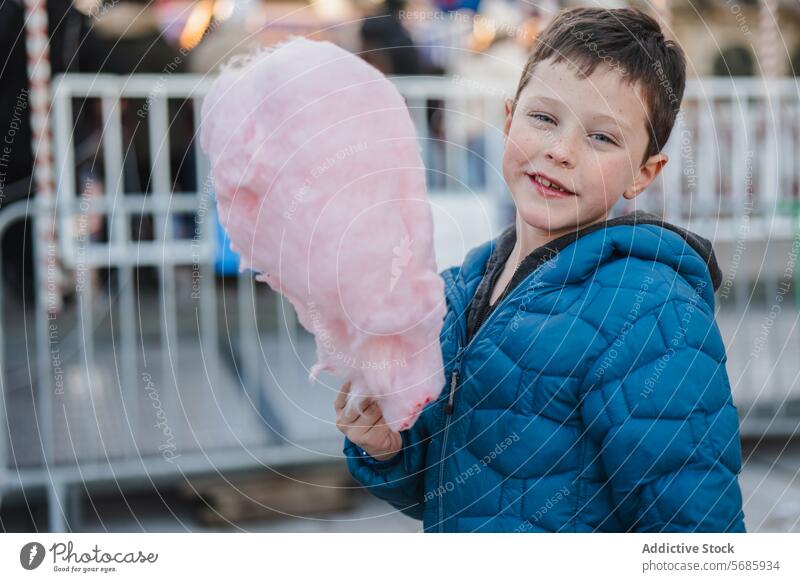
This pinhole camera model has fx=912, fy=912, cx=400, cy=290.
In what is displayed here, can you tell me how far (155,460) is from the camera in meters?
2.48

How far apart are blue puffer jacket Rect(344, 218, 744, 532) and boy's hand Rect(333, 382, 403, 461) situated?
69 millimetres

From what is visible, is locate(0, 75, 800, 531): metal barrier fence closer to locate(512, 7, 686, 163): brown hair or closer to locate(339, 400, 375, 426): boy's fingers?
locate(339, 400, 375, 426): boy's fingers

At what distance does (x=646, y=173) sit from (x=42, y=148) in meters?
2.50

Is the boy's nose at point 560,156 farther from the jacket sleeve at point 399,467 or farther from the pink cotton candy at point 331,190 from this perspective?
the jacket sleeve at point 399,467

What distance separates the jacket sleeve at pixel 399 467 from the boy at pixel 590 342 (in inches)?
1.5

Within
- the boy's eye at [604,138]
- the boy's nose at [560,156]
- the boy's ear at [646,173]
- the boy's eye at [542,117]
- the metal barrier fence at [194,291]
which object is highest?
the boy's eye at [542,117]

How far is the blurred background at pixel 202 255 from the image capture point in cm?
252

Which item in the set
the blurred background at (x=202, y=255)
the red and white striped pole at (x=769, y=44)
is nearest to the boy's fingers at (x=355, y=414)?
the blurred background at (x=202, y=255)

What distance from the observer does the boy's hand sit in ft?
3.22

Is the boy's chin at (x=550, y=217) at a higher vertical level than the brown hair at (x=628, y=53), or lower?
lower

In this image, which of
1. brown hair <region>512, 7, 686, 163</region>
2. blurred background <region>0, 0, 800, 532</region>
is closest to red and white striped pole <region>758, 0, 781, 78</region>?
blurred background <region>0, 0, 800, 532</region>
